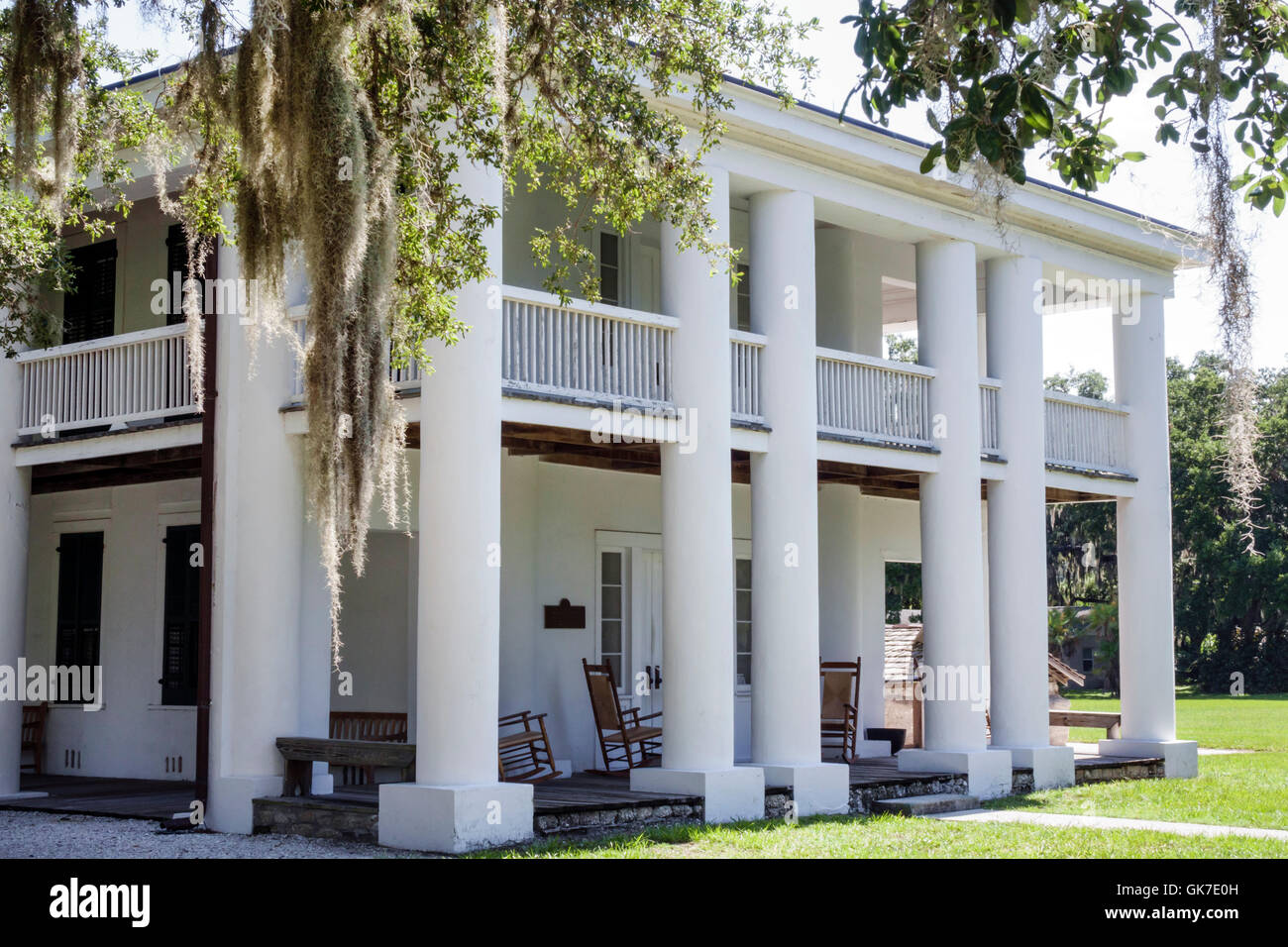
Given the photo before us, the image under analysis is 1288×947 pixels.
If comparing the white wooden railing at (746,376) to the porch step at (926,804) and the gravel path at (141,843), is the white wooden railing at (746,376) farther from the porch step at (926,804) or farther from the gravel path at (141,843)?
the gravel path at (141,843)

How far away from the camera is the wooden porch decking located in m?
11.3

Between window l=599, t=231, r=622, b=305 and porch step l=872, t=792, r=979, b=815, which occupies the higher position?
window l=599, t=231, r=622, b=305

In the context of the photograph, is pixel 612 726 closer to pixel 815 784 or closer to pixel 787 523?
pixel 815 784

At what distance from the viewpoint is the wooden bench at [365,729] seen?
12781mm

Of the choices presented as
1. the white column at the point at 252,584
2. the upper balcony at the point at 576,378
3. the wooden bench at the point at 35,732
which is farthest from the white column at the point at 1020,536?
the wooden bench at the point at 35,732

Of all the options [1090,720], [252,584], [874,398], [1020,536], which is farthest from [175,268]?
[1090,720]

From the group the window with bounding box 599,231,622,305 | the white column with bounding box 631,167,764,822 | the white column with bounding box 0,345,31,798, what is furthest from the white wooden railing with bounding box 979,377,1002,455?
the white column with bounding box 0,345,31,798

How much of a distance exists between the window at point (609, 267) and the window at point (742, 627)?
3373 mm

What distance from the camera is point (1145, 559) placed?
16906 millimetres

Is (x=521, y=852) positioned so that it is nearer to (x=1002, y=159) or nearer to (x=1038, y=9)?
(x=1002, y=159)

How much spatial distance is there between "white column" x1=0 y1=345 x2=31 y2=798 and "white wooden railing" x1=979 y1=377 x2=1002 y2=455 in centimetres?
923

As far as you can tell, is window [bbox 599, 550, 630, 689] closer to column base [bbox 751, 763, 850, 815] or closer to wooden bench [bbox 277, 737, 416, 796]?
column base [bbox 751, 763, 850, 815]

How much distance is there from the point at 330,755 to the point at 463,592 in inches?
67.5

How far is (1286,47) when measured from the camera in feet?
22.2
